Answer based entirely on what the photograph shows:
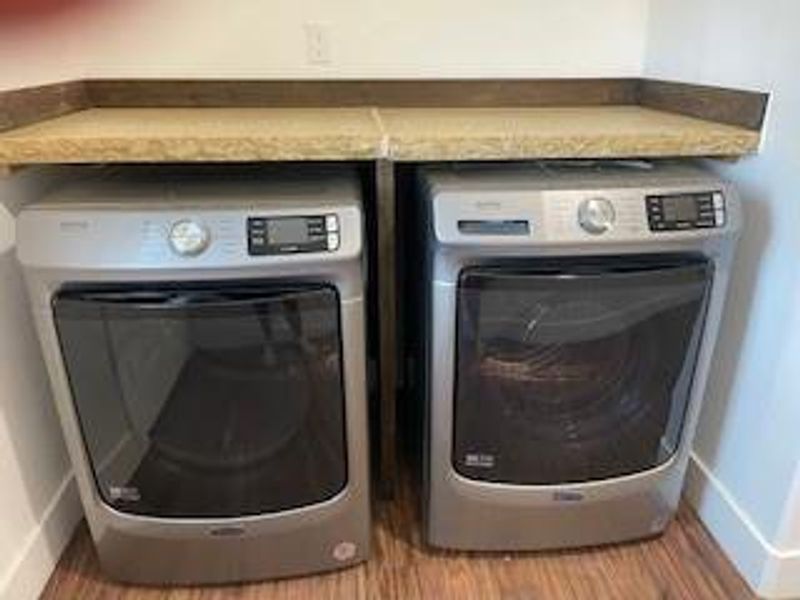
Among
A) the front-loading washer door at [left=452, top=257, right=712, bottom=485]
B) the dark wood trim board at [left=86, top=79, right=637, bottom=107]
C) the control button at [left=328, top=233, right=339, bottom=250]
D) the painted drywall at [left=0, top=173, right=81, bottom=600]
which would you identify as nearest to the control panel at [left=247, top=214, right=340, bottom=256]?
the control button at [left=328, top=233, right=339, bottom=250]

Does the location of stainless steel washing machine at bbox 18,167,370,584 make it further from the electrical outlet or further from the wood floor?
the electrical outlet

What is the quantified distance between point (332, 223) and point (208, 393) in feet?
1.30

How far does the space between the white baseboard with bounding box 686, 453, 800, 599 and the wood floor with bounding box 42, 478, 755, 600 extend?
32mm

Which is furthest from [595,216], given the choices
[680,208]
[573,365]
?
[573,365]

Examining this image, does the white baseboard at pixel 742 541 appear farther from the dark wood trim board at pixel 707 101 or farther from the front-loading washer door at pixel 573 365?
the dark wood trim board at pixel 707 101

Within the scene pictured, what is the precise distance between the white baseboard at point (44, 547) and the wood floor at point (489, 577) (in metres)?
0.03

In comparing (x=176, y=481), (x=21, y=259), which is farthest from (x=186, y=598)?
(x=21, y=259)

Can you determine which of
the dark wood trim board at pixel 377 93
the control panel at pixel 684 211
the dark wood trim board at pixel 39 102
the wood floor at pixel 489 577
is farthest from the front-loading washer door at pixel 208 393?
the dark wood trim board at pixel 377 93

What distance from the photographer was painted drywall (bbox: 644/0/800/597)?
1110 millimetres

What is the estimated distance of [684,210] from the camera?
1.08 metres

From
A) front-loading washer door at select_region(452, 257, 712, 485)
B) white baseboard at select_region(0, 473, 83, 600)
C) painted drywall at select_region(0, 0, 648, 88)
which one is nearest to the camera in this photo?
front-loading washer door at select_region(452, 257, 712, 485)

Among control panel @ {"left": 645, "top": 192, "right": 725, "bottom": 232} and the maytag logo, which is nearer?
control panel @ {"left": 645, "top": 192, "right": 725, "bottom": 232}

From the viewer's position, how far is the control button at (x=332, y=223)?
1028 millimetres

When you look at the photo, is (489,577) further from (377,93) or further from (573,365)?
(377,93)
